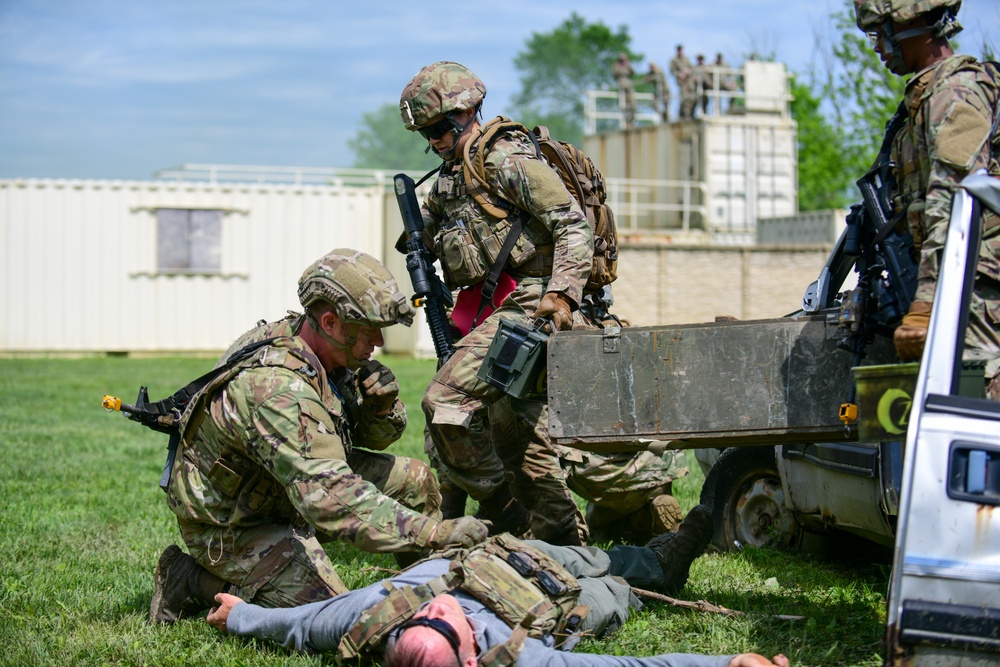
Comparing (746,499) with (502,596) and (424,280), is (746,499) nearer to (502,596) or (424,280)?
(424,280)

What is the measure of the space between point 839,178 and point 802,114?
11.0 ft

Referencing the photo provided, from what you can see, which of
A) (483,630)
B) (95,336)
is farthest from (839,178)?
(483,630)

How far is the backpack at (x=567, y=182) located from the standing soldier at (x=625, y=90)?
95.4 ft

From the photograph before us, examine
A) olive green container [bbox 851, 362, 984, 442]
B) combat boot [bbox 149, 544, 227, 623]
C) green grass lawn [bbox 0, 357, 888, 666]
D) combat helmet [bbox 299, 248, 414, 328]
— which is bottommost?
green grass lawn [bbox 0, 357, 888, 666]

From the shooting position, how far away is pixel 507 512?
6305 mm

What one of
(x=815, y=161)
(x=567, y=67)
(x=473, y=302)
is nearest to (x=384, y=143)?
(x=567, y=67)

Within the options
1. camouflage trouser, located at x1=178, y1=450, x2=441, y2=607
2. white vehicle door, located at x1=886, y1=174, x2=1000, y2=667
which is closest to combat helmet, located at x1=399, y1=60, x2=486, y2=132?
camouflage trouser, located at x1=178, y1=450, x2=441, y2=607

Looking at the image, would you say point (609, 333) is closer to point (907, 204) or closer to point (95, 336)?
point (907, 204)

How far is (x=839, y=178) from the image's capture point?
152 feet

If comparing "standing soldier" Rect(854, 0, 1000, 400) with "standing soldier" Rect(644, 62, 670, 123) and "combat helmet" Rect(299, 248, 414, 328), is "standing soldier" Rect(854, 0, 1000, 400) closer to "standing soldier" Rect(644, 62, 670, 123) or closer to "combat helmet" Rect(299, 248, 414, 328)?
"combat helmet" Rect(299, 248, 414, 328)

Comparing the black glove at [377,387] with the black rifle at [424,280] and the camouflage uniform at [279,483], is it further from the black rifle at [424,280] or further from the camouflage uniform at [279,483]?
the black rifle at [424,280]

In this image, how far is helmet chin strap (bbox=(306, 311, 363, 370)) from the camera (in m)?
4.67

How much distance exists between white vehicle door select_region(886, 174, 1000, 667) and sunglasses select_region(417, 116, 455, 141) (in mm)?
3339

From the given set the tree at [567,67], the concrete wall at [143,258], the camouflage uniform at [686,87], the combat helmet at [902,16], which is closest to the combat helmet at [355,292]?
the combat helmet at [902,16]
